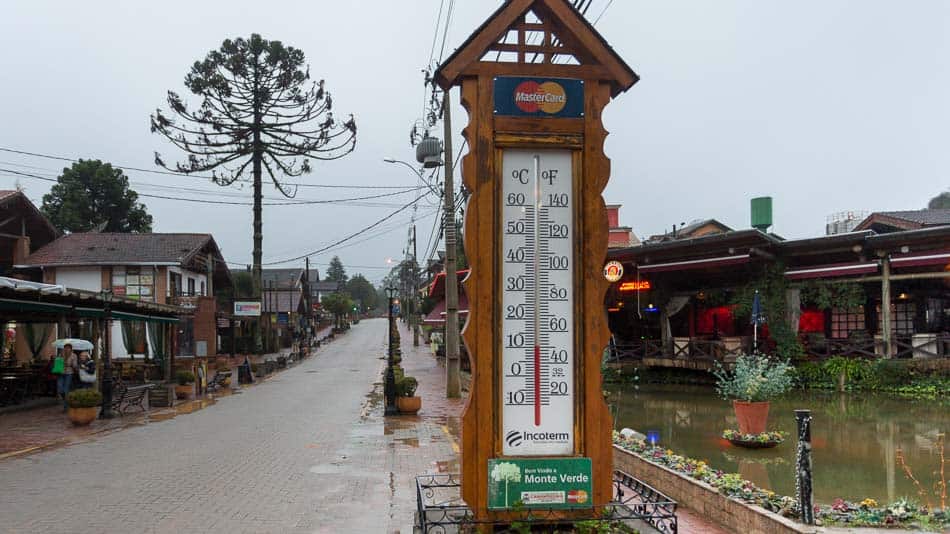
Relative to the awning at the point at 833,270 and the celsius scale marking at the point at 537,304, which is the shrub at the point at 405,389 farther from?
the awning at the point at 833,270

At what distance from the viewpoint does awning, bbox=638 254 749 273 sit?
23031 mm

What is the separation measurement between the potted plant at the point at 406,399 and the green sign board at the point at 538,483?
517 inches

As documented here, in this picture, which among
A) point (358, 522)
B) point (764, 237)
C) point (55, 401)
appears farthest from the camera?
point (764, 237)

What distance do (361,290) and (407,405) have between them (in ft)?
437

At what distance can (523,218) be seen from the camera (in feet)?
14.9

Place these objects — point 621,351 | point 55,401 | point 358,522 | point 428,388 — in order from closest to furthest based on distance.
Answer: point 358,522, point 55,401, point 428,388, point 621,351

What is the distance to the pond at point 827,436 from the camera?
8914 millimetres

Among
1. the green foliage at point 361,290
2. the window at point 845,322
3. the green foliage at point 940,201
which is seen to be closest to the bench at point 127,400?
the window at point 845,322

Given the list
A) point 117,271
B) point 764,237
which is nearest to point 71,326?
point 117,271

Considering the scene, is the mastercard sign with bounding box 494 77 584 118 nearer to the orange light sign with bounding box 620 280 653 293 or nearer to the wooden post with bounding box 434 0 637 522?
the wooden post with bounding box 434 0 637 522

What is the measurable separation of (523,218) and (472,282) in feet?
1.88

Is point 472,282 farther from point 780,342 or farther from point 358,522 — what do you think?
point 780,342

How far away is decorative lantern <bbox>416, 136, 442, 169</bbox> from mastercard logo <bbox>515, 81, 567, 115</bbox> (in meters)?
18.4

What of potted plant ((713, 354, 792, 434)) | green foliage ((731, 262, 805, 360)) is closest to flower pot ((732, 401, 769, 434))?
potted plant ((713, 354, 792, 434))
